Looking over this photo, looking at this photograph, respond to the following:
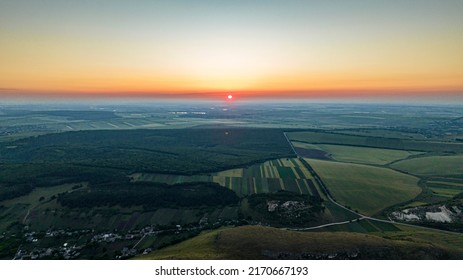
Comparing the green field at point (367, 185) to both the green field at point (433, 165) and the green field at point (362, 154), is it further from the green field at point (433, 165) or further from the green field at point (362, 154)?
the green field at point (362, 154)

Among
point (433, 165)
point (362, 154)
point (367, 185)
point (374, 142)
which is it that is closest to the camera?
point (367, 185)

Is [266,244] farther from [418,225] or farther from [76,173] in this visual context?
[76,173]

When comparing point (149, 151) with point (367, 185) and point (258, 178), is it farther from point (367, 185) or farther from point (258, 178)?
point (367, 185)

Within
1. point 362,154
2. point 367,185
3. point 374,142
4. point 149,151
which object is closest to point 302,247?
point 367,185

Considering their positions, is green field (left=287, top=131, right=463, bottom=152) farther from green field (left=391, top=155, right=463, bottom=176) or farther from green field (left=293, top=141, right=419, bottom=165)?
green field (left=391, top=155, right=463, bottom=176)

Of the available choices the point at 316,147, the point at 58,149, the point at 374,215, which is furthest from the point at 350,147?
the point at 58,149
